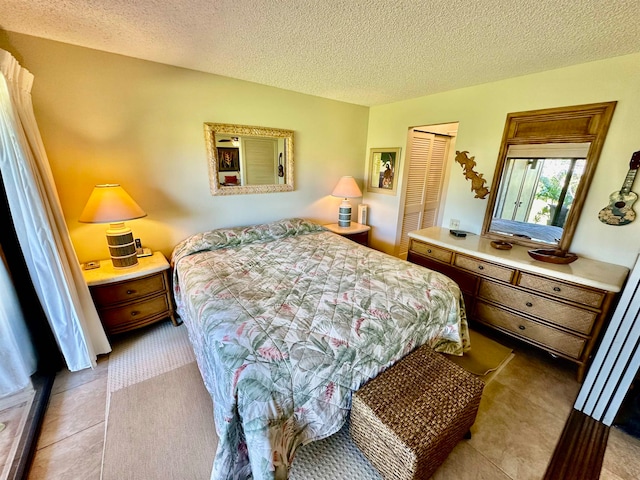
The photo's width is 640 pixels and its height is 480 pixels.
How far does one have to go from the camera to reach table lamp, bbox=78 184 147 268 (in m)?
1.85

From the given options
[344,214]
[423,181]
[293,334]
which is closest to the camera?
[293,334]

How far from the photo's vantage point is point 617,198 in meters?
1.86

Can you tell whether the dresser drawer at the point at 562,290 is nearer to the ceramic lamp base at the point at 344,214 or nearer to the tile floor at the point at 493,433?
the tile floor at the point at 493,433

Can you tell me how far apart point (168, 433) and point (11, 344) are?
1074mm

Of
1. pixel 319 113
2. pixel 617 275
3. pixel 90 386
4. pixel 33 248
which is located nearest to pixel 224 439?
pixel 90 386

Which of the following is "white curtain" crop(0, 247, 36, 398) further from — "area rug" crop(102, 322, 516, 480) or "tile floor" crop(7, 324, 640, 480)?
"area rug" crop(102, 322, 516, 480)

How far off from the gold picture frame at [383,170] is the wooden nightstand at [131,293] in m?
2.79

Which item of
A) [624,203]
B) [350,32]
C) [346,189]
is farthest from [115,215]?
[624,203]

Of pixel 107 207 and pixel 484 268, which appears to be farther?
pixel 484 268

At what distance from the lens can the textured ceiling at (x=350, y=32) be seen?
4.28 feet

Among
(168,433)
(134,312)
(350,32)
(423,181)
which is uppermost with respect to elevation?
(350,32)

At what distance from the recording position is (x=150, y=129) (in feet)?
7.29

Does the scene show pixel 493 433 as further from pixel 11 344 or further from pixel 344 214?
pixel 11 344

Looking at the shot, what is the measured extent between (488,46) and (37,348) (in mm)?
3617
